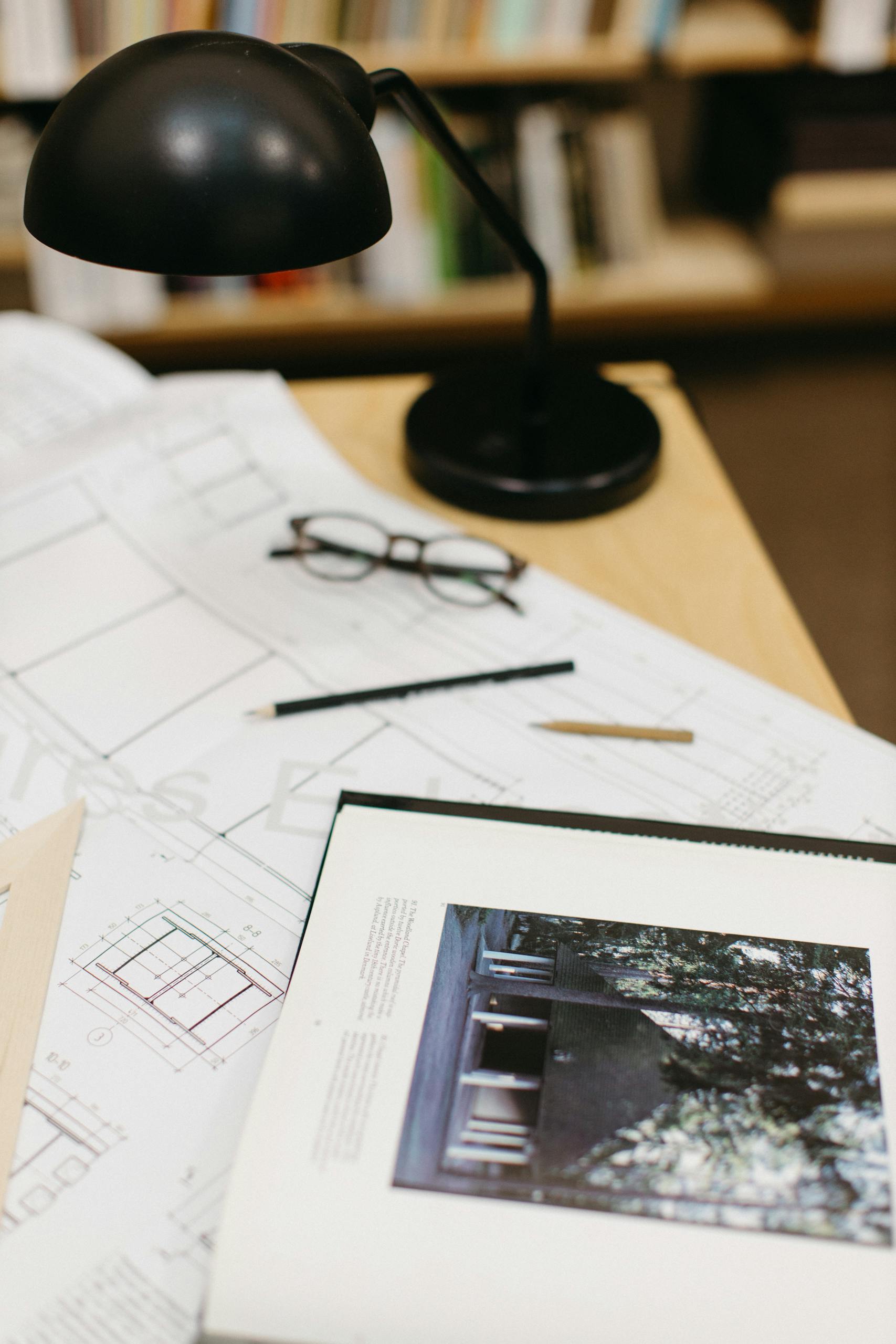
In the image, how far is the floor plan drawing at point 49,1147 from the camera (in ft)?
1.49

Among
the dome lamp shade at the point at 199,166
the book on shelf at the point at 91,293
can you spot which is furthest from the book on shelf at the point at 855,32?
the dome lamp shade at the point at 199,166

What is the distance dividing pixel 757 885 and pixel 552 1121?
0.56ft

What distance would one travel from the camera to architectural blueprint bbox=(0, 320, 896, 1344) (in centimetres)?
46

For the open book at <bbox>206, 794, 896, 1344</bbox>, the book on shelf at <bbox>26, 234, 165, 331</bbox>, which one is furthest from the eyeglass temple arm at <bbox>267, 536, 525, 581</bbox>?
the book on shelf at <bbox>26, 234, 165, 331</bbox>

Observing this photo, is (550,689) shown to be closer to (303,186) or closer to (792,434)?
(303,186)

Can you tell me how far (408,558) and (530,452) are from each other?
138mm

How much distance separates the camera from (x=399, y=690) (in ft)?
2.33

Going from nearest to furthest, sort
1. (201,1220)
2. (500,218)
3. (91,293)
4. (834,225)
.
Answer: (201,1220), (500,218), (91,293), (834,225)

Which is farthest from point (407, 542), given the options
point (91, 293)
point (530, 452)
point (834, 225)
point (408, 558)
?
point (834, 225)

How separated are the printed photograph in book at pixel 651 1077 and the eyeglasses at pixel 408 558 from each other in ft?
1.06

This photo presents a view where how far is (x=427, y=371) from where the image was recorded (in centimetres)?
235

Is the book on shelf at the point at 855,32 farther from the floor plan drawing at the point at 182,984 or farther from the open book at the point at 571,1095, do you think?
the floor plan drawing at the point at 182,984

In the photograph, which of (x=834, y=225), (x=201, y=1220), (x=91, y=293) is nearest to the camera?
(x=201, y=1220)

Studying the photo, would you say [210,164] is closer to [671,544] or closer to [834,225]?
[671,544]
